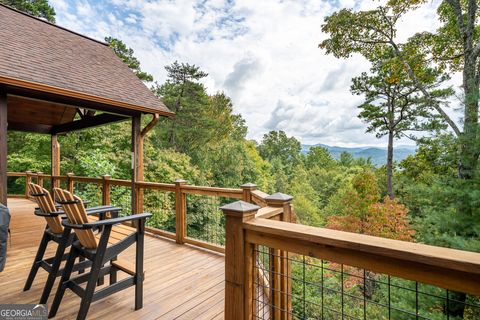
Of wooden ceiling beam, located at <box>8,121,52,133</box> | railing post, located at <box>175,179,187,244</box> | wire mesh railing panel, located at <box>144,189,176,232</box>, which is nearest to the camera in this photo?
railing post, located at <box>175,179,187,244</box>

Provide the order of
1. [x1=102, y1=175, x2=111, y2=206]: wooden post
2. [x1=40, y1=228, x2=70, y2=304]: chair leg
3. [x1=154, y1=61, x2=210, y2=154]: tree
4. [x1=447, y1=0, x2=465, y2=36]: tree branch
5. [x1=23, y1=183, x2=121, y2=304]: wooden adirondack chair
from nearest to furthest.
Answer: [x1=40, y1=228, x2=70, y2=304]: chair leg
[x1=23, y1=183, x2=121, y2=304]: wooden adirondack chair
[x1=102, y1=175, x2=111, y2=206]: wooden post
[x1=447, y1=0, x2=465, y2=36]: tree branch
[x1=154, y1=61, x2=210, y2=154]: tree

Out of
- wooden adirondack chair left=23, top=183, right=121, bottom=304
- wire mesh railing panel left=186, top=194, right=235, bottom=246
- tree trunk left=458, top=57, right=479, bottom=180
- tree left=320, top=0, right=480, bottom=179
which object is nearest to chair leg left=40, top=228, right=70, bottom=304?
wooden adirondack chair left=23, top=183, right=121, bottom=304

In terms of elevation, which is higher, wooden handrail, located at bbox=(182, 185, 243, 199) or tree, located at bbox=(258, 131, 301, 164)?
tree, located at bbox=(258, 131, 301, 164)

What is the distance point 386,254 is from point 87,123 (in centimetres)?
666

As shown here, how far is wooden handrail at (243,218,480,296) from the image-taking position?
834 mm

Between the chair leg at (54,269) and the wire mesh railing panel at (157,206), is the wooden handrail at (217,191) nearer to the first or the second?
the chair leg at (54,269)

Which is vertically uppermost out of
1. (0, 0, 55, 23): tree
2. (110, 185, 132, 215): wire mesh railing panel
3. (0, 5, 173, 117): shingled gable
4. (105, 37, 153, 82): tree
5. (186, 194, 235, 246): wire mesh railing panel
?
(0, 0, 55, 23): tree

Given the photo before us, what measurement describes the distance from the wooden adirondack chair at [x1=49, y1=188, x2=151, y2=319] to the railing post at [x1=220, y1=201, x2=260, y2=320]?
1207 mm

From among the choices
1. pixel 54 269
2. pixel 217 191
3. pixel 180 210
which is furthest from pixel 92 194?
pixel 54 269

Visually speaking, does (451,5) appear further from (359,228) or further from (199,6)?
(359,228)

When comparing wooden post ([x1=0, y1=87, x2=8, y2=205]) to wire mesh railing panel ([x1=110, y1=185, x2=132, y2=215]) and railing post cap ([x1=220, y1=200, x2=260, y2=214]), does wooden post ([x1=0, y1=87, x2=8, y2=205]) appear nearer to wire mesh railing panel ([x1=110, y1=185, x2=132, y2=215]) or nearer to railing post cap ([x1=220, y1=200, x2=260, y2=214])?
railing post cap ([x1=220, y1=200, x2=260, y2=214])

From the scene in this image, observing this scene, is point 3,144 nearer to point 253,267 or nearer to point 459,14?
point 253,267

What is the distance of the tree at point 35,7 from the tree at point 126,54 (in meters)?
3.58

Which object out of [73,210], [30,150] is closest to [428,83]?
[73,210]
